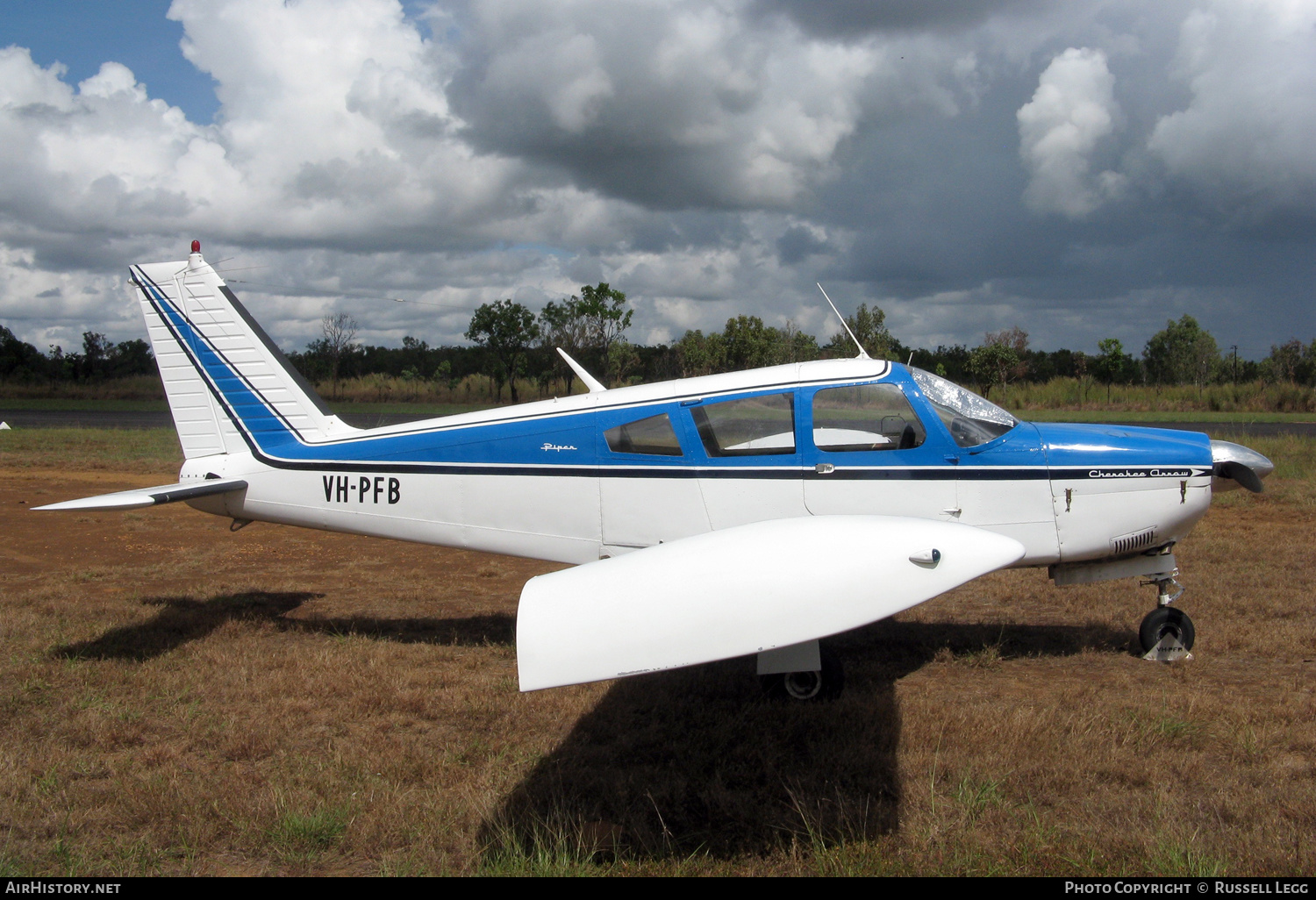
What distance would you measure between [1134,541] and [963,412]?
5.02ft

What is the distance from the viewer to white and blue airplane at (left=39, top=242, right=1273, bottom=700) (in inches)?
183

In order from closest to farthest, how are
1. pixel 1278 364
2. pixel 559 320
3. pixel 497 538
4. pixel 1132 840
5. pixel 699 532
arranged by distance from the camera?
pixel 1132 840 → pixel 699 532 → pixel 497 538 → pixel 559 320 → pixel 1278 364

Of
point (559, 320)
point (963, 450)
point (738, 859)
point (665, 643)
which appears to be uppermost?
point (559, 320)

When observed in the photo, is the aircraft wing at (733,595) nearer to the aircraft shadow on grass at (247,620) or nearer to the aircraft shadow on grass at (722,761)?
the aircraft shadow on grass at (722,761)

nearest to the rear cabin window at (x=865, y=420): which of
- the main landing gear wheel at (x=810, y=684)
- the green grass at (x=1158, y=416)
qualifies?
the main landing gear wheel at (x=810, y=684)

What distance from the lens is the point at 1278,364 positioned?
50438mm

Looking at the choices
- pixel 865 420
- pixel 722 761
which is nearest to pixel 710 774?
pixel 722 761

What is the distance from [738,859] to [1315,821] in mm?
2674

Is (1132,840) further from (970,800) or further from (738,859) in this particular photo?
(738,859)

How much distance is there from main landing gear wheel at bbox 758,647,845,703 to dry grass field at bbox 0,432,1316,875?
0.19 meters

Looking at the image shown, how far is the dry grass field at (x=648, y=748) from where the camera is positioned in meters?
3.81

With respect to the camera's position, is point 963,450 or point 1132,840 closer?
point 1132,840

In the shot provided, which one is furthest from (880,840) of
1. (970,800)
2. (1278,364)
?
(1278,364)

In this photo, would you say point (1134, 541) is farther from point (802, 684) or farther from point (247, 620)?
point (247, 620)
